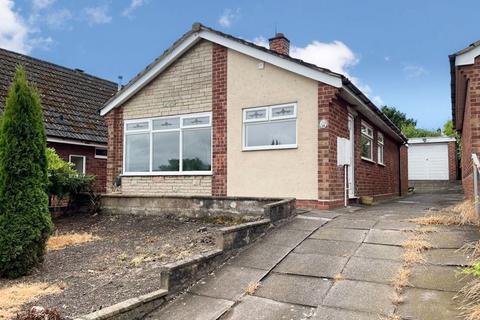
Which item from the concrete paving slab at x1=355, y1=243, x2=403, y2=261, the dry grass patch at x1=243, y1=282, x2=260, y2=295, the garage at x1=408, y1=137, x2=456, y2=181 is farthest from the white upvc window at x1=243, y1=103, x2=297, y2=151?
the garage at x1=408, y1=137, x2=456, y2=181

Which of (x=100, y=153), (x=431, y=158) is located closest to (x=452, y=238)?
(x=100, y=153)

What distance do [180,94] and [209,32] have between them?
1990 mm

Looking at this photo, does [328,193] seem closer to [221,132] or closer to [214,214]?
[214,214]

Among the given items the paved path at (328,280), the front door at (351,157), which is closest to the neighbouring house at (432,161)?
the front door at (351,157)

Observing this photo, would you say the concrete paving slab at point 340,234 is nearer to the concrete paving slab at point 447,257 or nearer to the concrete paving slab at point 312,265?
the concrete paving slab at point 312,265

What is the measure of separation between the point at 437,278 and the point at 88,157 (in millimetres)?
15639

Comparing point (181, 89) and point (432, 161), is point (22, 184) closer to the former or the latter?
point (181, 89)

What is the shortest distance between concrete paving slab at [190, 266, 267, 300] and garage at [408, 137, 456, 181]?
25.0m

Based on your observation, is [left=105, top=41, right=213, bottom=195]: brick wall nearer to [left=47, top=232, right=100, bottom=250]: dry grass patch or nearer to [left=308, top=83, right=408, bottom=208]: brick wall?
[left=308, top=83, right=408, bottom=208]: brick wall

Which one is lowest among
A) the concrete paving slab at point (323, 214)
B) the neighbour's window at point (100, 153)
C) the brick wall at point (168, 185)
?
the concrete paving slab at point (323, 214)

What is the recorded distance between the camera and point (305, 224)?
7.82 meters

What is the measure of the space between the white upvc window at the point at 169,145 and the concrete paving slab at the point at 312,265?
612cm

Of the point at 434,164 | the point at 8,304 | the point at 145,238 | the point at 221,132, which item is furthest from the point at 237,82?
the point at 434,164

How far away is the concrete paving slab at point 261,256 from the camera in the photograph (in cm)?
589
